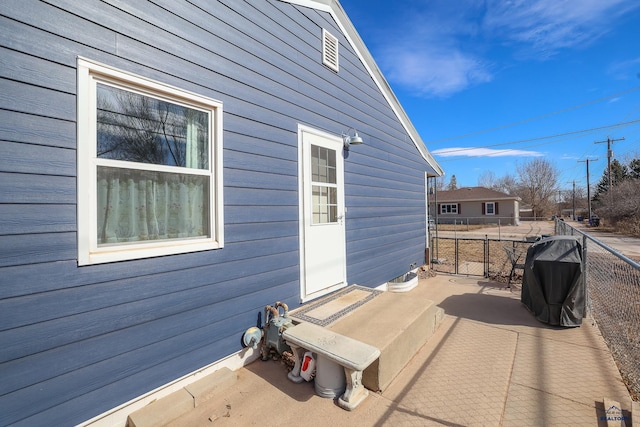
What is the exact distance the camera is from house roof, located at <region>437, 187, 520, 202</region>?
26.6 meters

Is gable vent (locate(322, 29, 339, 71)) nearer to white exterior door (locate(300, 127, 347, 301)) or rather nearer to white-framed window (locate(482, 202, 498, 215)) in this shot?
white exterior door (locate(300, 127, 347, 301))

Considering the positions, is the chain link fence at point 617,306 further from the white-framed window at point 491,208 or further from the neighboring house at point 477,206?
the white-framed window at point 491,208

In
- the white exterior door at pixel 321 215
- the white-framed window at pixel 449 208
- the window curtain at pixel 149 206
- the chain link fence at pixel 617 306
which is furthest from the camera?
the white-framed window at pixel 449 208

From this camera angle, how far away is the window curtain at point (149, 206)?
200 centimetres

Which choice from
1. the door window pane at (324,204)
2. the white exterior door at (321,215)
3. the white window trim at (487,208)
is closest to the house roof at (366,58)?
the white exterior door at (321,215)

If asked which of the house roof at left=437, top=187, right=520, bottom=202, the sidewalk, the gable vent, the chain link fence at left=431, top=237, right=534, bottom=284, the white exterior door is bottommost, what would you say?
the sidewalk

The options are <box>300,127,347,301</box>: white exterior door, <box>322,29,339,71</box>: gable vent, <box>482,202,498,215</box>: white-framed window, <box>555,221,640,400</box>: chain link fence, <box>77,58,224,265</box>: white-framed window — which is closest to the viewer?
<box>77,58,224,265</box>: white-framed window

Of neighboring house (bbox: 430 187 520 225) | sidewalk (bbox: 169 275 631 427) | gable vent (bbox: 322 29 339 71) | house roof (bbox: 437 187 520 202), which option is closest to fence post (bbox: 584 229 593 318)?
sidewalk (bbox: 169 275 631 427)

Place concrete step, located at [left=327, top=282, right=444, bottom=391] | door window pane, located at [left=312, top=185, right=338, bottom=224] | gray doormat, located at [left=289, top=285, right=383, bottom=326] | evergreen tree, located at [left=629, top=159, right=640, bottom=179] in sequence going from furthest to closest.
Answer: evergreen tree, located at [left=629, top=159, right=640, bottom=179], door window pane, located at [left=312, top=185, right=338, bottom=224], gray doormat, located at [left=289, top=285, right=383, bottom=326], concrete step, located at [left=327, top=282, right=444, bottom=391]

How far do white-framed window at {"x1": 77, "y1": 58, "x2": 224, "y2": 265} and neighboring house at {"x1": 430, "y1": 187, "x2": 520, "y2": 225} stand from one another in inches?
1028

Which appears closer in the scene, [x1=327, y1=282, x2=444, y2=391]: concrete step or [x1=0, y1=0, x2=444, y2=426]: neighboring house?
[x1=0, y1=0, x2=444, y2=426]: neighboring house

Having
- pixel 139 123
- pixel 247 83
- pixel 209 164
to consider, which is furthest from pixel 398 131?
pixel 139 123

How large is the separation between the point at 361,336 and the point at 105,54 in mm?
2935

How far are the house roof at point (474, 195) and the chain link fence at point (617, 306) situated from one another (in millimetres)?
26083
